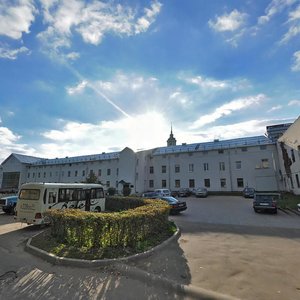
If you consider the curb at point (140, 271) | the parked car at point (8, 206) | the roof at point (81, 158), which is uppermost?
the roof at point (81, 158)

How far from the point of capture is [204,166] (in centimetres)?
4106

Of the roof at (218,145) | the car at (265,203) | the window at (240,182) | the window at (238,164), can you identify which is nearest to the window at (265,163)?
the roof at (218,145)

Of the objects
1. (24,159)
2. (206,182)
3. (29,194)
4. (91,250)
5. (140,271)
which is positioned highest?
(24,159)

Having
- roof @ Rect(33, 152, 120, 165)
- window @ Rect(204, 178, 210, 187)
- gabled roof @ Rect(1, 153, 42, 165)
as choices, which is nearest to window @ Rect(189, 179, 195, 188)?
window @ Rect(204, 178, 210, 187)

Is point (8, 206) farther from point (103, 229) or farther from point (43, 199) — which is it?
point (103, 229)

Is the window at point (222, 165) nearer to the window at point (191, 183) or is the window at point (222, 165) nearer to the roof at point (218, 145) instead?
the roof at point (218, 145)

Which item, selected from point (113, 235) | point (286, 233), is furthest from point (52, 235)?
point (286, 233)

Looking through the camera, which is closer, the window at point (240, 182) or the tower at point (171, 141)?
the window at point (240, 182)

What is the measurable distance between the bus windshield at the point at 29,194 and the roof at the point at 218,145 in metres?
34.0

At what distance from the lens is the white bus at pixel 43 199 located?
1207cm

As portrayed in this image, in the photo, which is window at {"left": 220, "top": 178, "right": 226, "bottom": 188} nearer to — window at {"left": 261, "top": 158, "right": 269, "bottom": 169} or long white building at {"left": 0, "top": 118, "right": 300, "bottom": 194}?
long white building at {"left": 0, "top": 118, "right": 300, "bottom": 194}

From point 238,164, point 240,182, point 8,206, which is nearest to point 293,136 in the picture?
point 238,164

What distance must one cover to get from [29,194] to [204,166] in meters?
33.5

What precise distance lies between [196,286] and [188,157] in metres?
39.2
